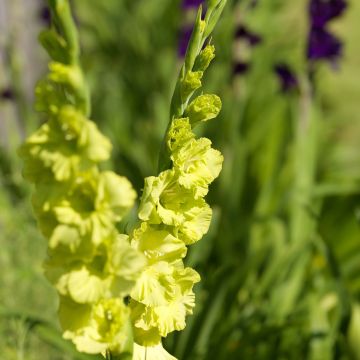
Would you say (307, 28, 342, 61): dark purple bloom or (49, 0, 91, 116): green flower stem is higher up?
(307, 28, 342, 61): dark purple bloom

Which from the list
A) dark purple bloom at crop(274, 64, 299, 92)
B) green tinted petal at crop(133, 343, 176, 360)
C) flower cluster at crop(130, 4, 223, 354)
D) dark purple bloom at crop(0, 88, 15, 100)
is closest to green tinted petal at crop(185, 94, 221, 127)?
flower cluster at crop(130, 4, 223, 354)

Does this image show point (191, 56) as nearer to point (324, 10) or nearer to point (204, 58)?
point (204, 58)

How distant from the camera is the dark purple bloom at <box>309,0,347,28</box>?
176 cm

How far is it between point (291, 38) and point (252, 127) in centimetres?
102

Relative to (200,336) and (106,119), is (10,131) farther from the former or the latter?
(200,336)

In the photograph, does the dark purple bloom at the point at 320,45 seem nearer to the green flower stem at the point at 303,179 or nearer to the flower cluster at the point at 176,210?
the green flower stem at the point at 303,179

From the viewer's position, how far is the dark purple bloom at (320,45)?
1.82 m

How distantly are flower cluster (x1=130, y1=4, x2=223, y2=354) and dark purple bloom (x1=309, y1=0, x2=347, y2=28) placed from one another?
113 cm

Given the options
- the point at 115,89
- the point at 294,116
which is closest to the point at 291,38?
the point at 115,89

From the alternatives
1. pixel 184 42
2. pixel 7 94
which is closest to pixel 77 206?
pixel 184 42

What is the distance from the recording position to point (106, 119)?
9.44 ft

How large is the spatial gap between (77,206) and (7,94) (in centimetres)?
188

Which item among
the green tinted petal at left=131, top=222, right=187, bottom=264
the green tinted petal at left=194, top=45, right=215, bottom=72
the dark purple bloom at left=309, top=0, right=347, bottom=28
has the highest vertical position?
the dark purple bloom at left=309, top=0, right=347, bottom=28

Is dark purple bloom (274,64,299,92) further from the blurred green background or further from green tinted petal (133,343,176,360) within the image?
green tinted petal (133,343,176,360)
